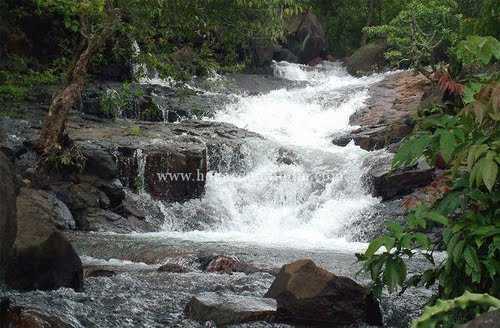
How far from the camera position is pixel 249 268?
30.4 feet

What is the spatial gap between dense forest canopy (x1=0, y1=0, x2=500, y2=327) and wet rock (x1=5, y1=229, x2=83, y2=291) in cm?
330

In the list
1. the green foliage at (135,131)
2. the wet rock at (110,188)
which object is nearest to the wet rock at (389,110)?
the green foliage at (135,131)

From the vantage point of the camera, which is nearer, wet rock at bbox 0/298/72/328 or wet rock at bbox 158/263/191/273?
wet rock at bbox 0/298/72/328

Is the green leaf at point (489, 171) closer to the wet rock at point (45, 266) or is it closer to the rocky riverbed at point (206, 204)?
the rocky riverbed at point (206, 204)

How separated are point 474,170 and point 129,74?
2131 centimetres

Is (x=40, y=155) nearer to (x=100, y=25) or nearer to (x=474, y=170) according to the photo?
(x=100, y=25)

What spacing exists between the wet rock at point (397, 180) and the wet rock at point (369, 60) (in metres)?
16.3

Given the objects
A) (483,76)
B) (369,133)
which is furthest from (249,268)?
(369,133)

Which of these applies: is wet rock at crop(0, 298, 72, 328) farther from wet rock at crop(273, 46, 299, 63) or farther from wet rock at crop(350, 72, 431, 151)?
wet rock at crop(273, 46, 299, 63)

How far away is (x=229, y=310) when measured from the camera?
6379 millimetres

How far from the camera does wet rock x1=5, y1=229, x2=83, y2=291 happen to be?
267 inches

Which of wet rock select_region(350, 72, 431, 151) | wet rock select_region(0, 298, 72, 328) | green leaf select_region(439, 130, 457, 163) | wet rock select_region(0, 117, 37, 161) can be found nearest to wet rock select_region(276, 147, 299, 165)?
wet rock select_region(350, 72, 431, 151)

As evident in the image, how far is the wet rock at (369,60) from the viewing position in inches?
1268

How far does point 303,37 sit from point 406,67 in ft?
21.2
